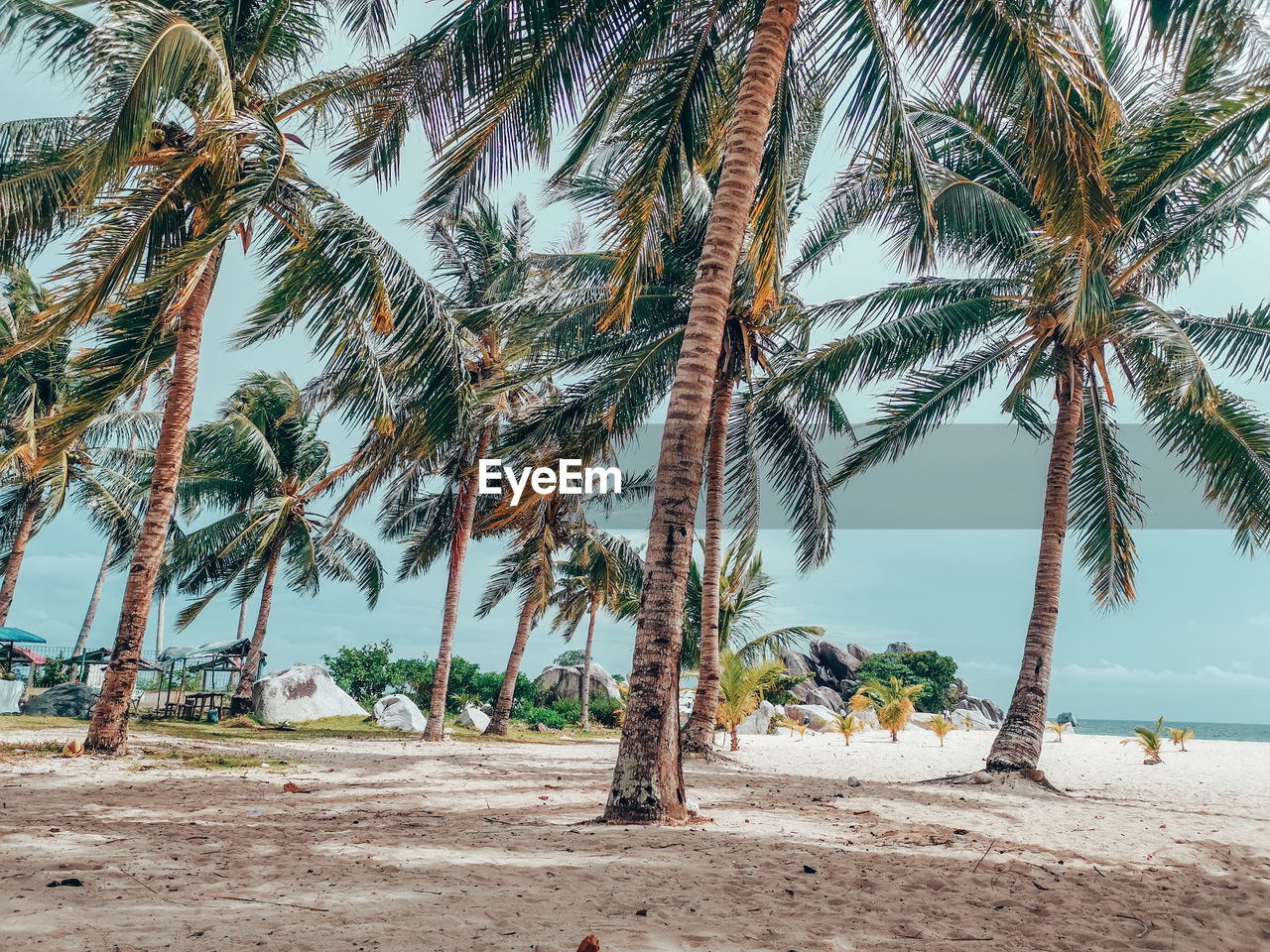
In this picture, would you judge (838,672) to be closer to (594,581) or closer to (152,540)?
(594,581)

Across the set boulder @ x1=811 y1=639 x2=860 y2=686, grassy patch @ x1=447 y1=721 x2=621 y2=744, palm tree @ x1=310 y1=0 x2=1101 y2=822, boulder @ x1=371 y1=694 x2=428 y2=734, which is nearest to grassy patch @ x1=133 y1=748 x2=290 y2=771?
palm tree @ x1=310 y1=0 x2=1101 y2=822

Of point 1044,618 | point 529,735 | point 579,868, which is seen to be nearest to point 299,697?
point 529,735

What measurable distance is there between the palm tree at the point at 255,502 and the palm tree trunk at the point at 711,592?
431 inches

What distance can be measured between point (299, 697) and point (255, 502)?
554 cm

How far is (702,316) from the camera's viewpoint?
21.2 ft

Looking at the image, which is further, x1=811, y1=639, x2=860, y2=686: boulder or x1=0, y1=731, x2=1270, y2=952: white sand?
x1=811, y1=639, x2=860, y2=686: boulder

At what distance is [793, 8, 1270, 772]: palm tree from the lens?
370 inches

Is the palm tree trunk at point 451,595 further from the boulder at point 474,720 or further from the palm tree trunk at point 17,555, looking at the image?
the palm tree trunk at point 17,555

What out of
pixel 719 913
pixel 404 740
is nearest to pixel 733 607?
pixel 404 740

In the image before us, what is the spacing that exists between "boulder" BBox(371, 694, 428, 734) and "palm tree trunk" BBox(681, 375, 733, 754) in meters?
9.61

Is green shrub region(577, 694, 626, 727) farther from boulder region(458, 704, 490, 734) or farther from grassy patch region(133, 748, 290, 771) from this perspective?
grassy patch region(133, 748, 290, 771)

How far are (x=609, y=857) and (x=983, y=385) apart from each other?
1021 cm

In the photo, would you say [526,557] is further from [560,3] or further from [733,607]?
[560,3]

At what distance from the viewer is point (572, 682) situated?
110 ft
